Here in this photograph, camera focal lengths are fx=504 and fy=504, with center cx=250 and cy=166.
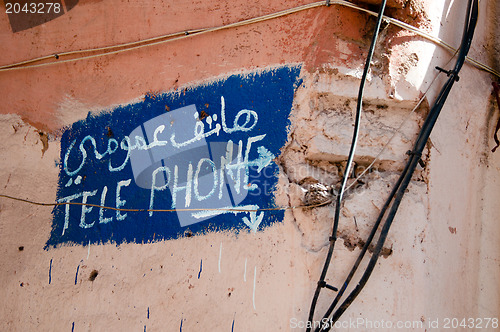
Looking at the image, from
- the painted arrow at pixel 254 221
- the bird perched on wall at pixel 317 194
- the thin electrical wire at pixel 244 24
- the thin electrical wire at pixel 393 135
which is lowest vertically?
the painted arrow at pixel 254 221

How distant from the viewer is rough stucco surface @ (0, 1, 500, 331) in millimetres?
2188

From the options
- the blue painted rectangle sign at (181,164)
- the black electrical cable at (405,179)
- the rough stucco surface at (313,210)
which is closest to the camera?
the black electrical cable at (405,179)

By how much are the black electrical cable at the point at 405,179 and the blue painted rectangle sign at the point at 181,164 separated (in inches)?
17.7

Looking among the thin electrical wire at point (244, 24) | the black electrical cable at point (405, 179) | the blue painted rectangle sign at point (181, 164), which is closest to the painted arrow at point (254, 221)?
the blue painted rectangle sign at point (181, 164)

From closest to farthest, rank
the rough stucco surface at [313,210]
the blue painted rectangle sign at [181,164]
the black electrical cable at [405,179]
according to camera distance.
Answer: the black electrical cable at [405,179] → the rough stucco surface at [313,210] → the blue painted rectangle sign at [181,164]

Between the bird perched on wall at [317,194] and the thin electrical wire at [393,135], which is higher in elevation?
the thin electrical wire at [393,135]

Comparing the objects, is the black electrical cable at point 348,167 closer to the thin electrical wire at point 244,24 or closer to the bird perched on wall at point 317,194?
the bird perched on wall at point 317,194

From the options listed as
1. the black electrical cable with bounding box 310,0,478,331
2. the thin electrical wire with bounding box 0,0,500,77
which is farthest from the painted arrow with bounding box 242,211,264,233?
the thin electrical wire with bounding box 0,0,500,77

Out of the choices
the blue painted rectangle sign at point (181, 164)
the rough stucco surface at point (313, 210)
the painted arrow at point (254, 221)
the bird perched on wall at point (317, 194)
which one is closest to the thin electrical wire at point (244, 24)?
the rough stucco surface at point (313, 210)

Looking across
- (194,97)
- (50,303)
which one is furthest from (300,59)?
(50,303)

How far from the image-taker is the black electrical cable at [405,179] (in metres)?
2.06

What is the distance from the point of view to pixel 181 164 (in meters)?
2.47

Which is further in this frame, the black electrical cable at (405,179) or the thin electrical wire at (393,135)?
the thin electrical wire at (393,135)

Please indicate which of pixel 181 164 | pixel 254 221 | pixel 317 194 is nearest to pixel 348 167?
pixel 317 194
